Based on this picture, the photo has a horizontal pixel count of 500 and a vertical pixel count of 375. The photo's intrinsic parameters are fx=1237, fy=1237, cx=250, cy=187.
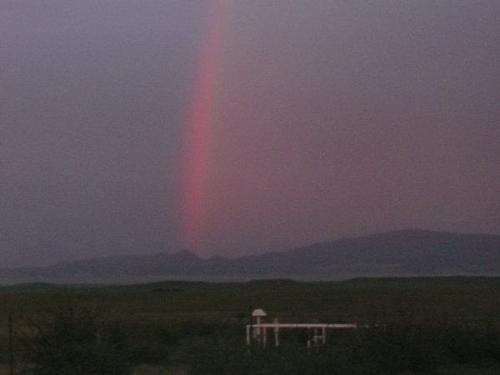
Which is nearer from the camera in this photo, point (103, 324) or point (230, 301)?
point (103, 324)

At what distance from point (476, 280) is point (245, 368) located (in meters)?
161

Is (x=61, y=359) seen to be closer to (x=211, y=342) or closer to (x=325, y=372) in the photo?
(x=211, y=342)

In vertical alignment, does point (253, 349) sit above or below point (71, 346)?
below

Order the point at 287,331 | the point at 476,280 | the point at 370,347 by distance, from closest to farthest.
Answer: the point at 370,347 → the point at 287,331 → the point at 476,280

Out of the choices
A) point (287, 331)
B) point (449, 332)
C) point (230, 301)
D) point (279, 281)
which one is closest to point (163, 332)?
point (287, 331)

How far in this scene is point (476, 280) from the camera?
18538cm

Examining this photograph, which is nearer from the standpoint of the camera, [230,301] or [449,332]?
[449,332]

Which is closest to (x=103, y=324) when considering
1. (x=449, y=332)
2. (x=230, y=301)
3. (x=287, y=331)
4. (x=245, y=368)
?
(x=245, y=368)

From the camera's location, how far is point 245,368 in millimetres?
28188

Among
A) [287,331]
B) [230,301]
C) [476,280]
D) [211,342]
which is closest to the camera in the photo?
[211,342]

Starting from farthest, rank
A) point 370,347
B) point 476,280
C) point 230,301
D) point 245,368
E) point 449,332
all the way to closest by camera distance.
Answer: point 476,280 → point 230,301 → point 449,332 → point 370,347 → point 245,368

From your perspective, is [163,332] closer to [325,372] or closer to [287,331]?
[287,331]

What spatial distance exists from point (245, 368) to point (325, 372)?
6.53 feet

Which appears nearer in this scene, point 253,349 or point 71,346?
point 71,346
